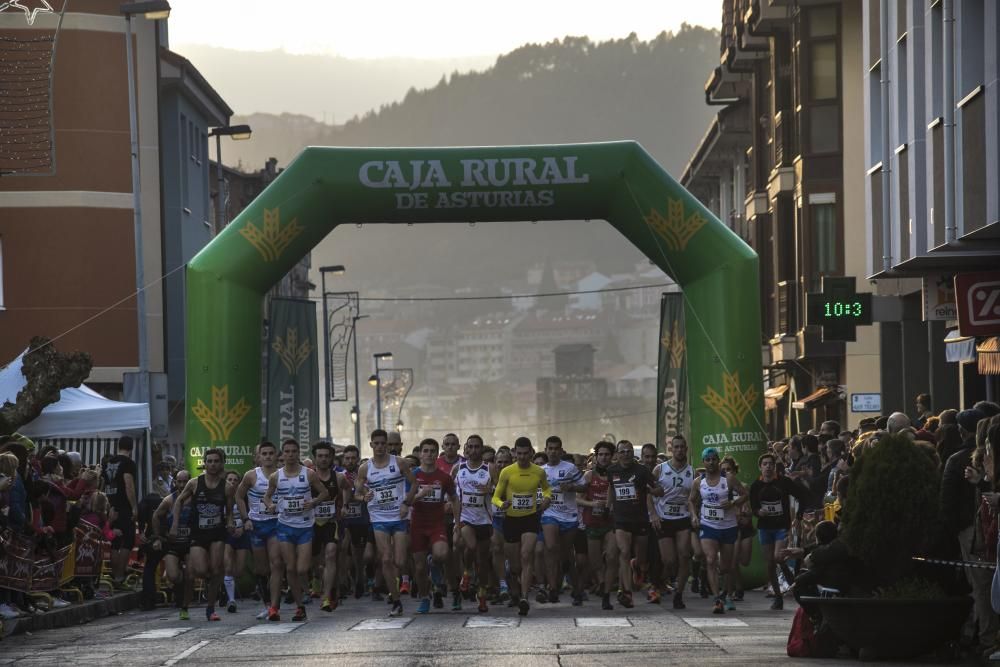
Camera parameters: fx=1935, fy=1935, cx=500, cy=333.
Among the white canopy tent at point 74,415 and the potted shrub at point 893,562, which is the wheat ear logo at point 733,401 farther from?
the potted shrub at point 893,562

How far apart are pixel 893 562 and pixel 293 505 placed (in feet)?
28.2

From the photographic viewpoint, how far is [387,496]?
20.6 m

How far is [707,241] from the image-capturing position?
80.1 ft

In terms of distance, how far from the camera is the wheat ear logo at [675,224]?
24.5 metres

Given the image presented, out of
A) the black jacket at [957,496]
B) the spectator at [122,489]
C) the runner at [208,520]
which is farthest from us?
the spectator at [122,489]

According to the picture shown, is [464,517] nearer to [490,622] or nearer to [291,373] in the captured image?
[490,622]

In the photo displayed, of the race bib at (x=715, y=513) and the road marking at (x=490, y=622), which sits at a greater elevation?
the race bib at (x=715, y=513)

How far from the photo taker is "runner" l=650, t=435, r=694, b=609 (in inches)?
858

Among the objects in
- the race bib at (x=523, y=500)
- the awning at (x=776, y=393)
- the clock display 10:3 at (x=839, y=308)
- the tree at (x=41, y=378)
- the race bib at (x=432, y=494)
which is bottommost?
the race bib at (x=523, y=500)

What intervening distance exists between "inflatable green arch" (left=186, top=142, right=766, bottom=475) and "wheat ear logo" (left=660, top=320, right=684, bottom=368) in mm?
986

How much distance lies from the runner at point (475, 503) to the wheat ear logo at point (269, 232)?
4.77 meters

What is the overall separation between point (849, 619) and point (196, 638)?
249 inches

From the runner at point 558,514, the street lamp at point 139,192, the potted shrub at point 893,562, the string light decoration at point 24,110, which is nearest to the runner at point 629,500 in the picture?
the runner at point 558,514

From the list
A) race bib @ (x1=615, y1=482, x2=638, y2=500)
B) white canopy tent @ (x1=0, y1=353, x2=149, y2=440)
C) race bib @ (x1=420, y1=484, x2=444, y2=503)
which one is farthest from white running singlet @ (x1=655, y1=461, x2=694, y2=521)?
white canopy tent @ (x1=0, y1=353, x2=149, y2=440)
